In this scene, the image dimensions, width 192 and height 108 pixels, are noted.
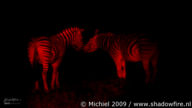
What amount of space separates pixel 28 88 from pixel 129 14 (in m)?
2.62

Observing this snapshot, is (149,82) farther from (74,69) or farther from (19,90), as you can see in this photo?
(19,90)

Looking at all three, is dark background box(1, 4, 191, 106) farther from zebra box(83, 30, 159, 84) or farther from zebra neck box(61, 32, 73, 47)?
zebra neck box(61, 32, 73, 47)

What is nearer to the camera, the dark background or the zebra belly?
the zebra belly

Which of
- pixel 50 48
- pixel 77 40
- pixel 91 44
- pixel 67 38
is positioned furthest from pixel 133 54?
pixel 50 48

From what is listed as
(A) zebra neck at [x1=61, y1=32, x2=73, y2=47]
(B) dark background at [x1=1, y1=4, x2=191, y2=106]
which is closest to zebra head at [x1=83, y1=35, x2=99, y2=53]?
(A) zebra neck at [x1=61, y1=32, x2=73, y2=47]

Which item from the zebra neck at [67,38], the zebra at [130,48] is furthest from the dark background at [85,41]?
the zebra neck at [67,38]

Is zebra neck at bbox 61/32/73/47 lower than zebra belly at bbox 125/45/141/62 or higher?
higher

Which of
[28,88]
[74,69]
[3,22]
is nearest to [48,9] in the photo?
[3,22]

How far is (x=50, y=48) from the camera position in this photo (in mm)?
3480

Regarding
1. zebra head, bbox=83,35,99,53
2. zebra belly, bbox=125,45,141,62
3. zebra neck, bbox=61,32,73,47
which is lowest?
zebra belly, bbox=125,45,141,62

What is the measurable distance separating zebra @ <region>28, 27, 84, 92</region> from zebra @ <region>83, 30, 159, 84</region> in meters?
0.33

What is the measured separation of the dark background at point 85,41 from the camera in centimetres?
404

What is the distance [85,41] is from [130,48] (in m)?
1.27

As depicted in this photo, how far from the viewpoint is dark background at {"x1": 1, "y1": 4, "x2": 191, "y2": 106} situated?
4.04 m
